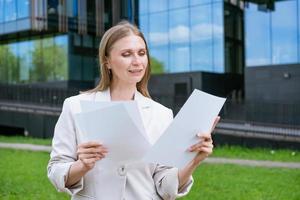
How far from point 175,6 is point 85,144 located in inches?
1254

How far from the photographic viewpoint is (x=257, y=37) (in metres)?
28.6

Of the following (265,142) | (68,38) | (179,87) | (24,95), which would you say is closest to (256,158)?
(265,142)

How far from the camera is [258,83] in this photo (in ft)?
87.5

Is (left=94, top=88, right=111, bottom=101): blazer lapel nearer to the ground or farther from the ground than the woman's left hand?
farther from the ground

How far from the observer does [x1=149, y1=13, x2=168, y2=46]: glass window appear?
3391 centimetres

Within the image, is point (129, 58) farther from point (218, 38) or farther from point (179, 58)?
point (179, 58)

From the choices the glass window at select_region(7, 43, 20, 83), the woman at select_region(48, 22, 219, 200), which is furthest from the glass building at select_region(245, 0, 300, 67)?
the woman at select_region(48, 22, 219, 200)

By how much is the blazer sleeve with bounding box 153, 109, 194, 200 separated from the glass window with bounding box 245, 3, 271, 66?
84.8 ft

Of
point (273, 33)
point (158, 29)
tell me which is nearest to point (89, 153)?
point (273, 33)

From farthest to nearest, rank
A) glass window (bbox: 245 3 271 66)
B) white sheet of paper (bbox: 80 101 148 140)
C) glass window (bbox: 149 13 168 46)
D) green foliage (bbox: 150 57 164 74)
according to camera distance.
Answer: glass window (bbox: 149 13 168 46) < green foliage (bbox: 150 57 164 74) < glass window (bbox: 245 3 271 66) < white sheet of paper (bbox: 80 101 148 140)

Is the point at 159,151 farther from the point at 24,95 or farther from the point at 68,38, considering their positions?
the point at 68,38

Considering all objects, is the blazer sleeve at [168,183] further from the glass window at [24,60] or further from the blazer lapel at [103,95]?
the glass window at [24,60]

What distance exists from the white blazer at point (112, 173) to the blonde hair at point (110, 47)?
0.09 m

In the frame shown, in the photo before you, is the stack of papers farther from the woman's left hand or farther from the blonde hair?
the blonde hair
